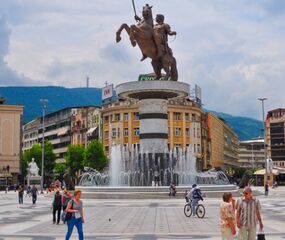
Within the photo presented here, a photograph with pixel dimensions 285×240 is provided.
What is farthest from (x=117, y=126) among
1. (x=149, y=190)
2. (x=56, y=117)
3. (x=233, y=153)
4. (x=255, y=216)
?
(x=255, y=216)

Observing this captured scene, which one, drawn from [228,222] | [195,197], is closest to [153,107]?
[195,197]

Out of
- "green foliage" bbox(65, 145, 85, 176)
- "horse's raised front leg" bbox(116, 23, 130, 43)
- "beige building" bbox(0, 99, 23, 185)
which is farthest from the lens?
"green foliage" bbox(65, 145, 85, 176)

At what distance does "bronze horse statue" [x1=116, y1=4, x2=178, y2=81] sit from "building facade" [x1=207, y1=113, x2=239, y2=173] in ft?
259

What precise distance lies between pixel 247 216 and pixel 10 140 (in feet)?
298

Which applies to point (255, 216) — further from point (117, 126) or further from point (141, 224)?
point (117, 126)

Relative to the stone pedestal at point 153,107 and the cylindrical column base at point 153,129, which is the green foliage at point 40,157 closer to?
the stone pedestal at point 153,107

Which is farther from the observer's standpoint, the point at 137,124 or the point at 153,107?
the point at 137,124

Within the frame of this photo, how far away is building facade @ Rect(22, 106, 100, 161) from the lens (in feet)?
415

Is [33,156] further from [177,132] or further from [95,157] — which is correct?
[177,132]

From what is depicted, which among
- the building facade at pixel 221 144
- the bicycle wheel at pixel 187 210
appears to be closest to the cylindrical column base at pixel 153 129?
the bicycle wheel at pixel 187 210

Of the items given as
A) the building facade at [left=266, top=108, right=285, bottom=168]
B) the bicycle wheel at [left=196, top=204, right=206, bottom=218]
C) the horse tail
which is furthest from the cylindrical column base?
the building facade at [left=266, top=108, right=285, bottom=168]

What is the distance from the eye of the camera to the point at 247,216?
11.8 metres

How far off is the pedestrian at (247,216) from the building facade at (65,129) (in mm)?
107143

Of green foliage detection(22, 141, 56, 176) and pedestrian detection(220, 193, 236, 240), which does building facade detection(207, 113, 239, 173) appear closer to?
green foliage detection(22, 141, 56, 176)
